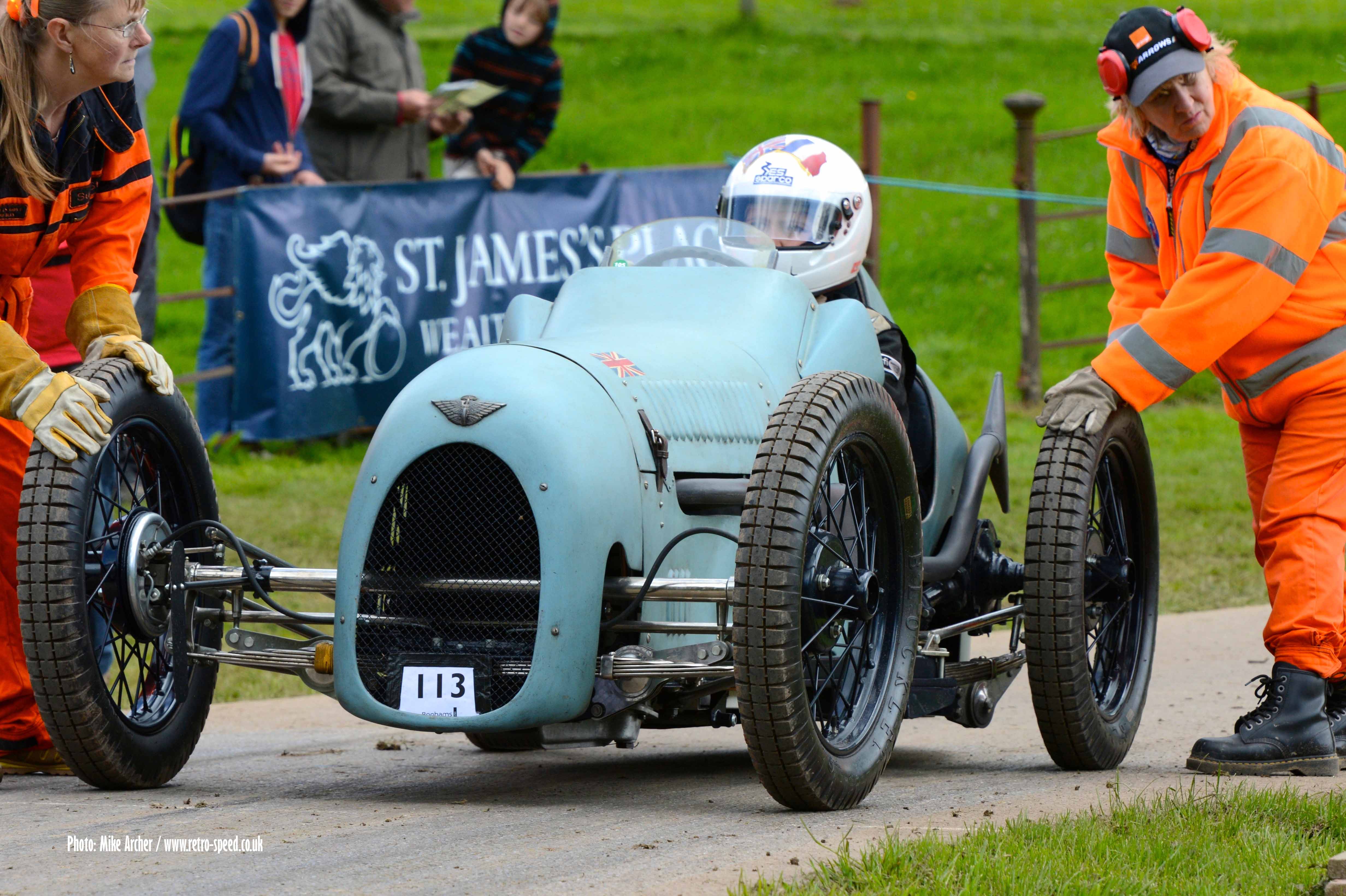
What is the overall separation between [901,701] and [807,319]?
120 centimetres

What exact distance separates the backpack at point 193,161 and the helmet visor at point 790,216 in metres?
4.89

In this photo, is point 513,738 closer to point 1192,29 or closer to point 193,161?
point 1192,29

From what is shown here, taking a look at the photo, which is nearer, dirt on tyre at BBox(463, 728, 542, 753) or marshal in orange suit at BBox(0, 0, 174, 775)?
dirt on tyre at BBox(463, 728, 542, 753)

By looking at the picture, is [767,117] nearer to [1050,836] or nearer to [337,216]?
[337,216]

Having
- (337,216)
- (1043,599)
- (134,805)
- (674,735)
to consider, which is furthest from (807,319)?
(337,216)

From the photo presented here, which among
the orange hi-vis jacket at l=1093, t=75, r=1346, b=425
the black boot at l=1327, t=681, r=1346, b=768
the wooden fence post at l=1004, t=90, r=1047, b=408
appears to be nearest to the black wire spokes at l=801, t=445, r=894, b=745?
the orange hi-vis jacket at l=1093, t=75, r=1346, b=425

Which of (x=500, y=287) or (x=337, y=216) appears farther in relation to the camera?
(x=500, y=287)

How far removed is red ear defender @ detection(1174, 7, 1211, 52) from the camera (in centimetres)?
464

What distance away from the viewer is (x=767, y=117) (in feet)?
77.0

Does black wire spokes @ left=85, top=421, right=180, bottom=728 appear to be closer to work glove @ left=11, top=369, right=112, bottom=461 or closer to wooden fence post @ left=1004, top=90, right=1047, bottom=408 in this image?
work glove @ left=11, top=369, right=112, bottom=461

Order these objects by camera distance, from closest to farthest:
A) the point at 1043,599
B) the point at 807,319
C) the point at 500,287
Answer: the point at 1043,599
the point at 807,319
the point at 500,287

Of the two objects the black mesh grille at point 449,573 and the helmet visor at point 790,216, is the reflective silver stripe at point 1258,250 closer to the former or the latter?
the helmet visor at point 790,216

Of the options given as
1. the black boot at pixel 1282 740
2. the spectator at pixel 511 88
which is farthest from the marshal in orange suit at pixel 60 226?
the spectator at pixel 511 88

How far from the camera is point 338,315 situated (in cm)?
1048
